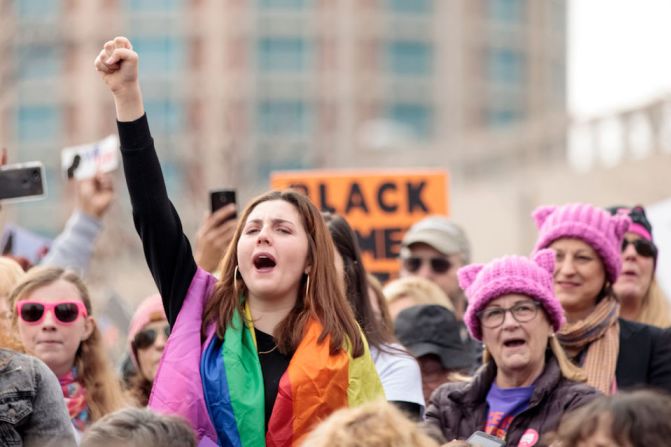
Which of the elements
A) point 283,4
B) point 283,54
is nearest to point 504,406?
point 283,54

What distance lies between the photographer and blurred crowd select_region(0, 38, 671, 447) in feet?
16.4

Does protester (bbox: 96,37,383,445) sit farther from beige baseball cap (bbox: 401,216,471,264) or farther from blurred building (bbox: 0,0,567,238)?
blurred building (bbox: 0,0,567,238)

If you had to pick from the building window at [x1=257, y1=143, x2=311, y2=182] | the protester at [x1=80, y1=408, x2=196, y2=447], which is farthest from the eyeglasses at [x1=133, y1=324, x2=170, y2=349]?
the building window at [x1=257, y1=143, x2=311, y2=182]

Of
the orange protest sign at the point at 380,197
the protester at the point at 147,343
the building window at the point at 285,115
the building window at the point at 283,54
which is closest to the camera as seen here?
the protester at the point at 147,343

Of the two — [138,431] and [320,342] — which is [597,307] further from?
[138,431]

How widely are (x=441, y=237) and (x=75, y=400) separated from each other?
7.78 ft

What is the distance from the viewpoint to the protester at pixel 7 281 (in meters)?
6.33

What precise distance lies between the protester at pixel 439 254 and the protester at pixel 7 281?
2.23 meters

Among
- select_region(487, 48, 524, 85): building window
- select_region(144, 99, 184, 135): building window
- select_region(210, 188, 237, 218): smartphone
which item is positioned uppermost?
select_region(487, 48, 524, 85): building window

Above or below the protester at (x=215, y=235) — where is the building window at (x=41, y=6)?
above

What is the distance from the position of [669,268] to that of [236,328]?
3788 mm

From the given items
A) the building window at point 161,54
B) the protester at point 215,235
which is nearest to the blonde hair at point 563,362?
the protester at point 215,235

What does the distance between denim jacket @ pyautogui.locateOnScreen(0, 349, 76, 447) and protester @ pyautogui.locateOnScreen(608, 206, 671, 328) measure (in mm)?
2909

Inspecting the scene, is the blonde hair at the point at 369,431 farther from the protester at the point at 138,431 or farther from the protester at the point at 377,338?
the protester at the point at 377,338
